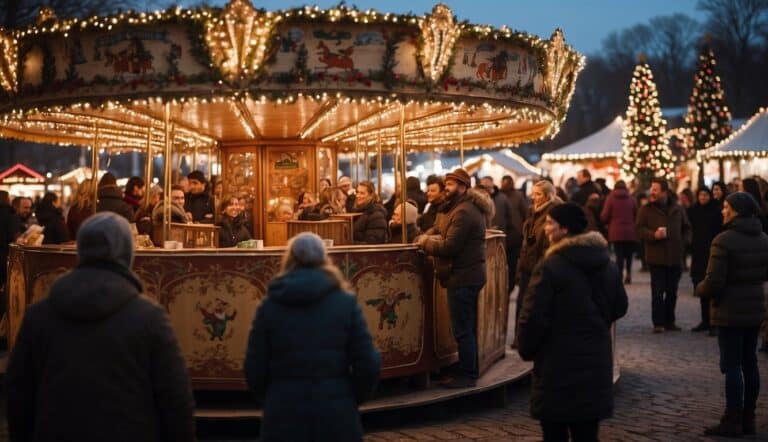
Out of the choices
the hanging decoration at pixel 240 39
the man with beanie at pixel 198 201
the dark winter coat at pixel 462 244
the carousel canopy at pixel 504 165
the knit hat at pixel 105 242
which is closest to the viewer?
the knit hat at pixel 105 242

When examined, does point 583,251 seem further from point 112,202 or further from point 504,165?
point 504,165

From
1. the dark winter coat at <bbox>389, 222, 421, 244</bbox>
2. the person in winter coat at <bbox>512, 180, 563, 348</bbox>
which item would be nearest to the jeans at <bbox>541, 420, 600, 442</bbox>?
the person in winter coat at <bbox>512, 180, 563, 348</bbox>

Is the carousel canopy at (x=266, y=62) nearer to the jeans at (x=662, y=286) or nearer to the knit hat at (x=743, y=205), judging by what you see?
the knit hat at (x=743, y=205)

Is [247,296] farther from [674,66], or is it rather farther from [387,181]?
[674,66]

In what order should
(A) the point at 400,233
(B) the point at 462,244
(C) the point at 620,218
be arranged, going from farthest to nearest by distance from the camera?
1. (C) the point at 620,218
2. (A) the point at 400,233
3. (B) the point at 462,244

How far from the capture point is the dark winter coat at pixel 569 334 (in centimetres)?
594

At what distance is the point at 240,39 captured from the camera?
8609 millimetres

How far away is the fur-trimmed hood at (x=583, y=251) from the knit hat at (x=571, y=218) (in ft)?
0.25

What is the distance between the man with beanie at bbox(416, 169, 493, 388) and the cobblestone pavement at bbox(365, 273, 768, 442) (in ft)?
1.83

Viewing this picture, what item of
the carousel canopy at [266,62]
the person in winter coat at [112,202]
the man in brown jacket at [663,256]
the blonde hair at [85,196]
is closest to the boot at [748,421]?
the carousel canopy at [266,62]

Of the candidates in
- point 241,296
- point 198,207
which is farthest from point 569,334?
point 198,207

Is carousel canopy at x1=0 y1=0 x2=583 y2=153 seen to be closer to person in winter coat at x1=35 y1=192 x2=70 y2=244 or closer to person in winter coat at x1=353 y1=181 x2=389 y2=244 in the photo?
person in winter coat at x1=353 y1=181 x2=389 y2=244

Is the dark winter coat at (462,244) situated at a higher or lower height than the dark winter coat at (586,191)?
lower

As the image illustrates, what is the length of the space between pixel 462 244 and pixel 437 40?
1.76 m
